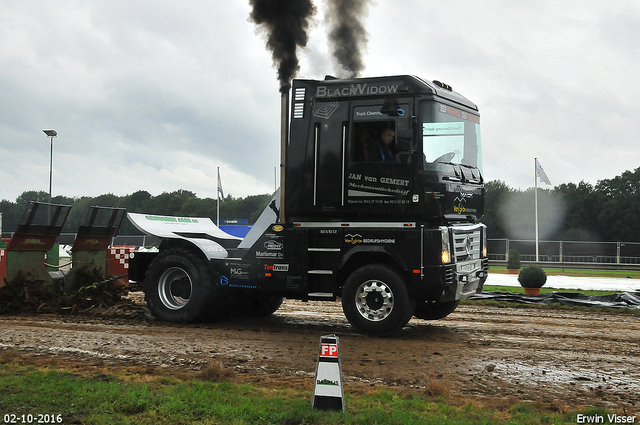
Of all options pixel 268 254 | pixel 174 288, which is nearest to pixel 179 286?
pixel 174 288

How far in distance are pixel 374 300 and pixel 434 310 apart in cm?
193

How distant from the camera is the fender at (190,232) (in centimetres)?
1088

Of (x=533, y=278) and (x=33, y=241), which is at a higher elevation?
(x=33, y=241)

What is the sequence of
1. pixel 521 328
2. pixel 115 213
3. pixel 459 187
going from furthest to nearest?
pixel 115 213
pixel 521 328
pixel 459 187

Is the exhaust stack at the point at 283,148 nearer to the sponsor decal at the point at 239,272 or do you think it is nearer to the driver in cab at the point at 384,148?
the sponsor decal at the point at 239,272

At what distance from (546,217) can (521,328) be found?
43354 millimetres

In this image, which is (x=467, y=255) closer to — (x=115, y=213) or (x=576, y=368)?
(x=576, y=368)

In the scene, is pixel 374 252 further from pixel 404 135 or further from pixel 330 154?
pixel 404 135

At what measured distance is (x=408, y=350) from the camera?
8609 millimetres

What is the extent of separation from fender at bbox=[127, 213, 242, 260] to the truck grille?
379 cm

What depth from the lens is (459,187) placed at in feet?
31.4

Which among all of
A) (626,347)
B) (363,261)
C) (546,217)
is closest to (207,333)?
(363,261)

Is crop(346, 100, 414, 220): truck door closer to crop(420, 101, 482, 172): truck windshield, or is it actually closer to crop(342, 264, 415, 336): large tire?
crop(420, 101, 482, 172): truck windshield

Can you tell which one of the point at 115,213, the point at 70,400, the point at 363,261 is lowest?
the point at 70,400
